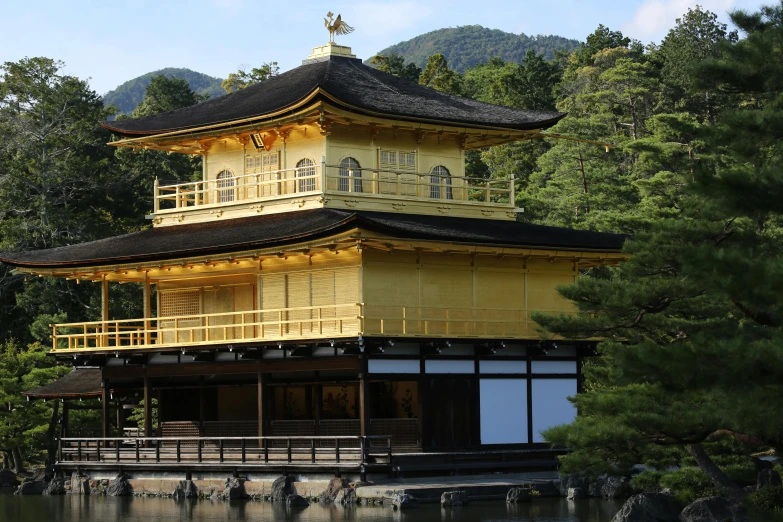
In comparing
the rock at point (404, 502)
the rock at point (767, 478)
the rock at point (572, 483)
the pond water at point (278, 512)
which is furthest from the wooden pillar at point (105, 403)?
the rock at point (767, 478)

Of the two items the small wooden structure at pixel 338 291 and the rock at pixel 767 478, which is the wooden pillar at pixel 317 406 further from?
the rock at pixel 767 478

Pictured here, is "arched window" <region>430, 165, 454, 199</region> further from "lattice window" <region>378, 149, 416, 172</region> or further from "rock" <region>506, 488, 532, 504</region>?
"rock" <region>506, 488, 532, 504</region>

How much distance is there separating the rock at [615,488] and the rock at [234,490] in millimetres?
8709

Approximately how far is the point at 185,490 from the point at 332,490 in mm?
5099

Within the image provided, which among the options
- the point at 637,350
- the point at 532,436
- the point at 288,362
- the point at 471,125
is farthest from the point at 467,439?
the point at 637,350

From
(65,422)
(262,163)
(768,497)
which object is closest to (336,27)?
(262,163)

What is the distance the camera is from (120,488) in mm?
36406

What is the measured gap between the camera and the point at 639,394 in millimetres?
23031

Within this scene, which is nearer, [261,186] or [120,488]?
[120,488]

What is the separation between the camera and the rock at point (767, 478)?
25.0 metres

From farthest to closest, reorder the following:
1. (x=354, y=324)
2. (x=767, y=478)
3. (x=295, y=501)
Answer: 1. (x=354, y=324)
2. (x=295, y=501)
3. (x=767, y=478)

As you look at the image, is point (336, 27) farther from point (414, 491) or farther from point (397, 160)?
point (414, 491)

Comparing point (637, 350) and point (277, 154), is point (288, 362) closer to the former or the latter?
point (277, 154)

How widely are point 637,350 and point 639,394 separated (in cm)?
603
